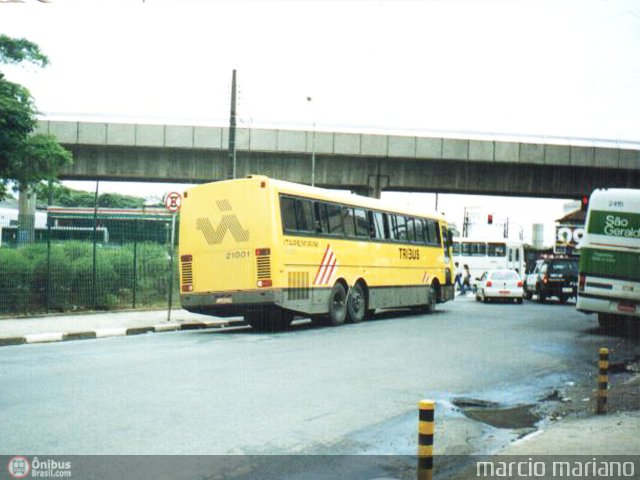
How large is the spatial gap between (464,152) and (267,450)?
105 ft

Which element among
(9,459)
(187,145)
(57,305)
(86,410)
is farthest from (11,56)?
(9,459)

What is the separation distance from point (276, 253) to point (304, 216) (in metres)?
1.64

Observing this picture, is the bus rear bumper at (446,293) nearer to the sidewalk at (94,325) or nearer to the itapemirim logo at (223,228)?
the sidewalk at (94,325)

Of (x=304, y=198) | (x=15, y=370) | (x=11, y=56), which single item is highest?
(x=11, y=56)

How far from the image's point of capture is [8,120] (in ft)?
71.3

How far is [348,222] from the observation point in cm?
1852

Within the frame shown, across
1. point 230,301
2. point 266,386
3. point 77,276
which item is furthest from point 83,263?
point 266,386

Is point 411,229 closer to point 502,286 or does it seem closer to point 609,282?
point 609,282

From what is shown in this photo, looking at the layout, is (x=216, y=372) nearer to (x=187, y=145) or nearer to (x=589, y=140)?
(x=187, y=145)

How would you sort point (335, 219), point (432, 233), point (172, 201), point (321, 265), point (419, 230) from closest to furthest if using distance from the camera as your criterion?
1. point (321, 265)
2. point (172, 201)
3. point (335, 219)
4. point (419, 230)
5. point (432, 233)

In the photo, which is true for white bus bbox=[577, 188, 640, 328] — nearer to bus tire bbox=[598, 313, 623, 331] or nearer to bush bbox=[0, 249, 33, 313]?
bus tire bbox=[598, 313, 623, 331]

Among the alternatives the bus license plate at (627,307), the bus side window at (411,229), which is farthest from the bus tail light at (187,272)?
the bus license plate at (627,307)

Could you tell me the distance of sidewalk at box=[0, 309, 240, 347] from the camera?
560 inches

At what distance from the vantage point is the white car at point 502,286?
102 feet
